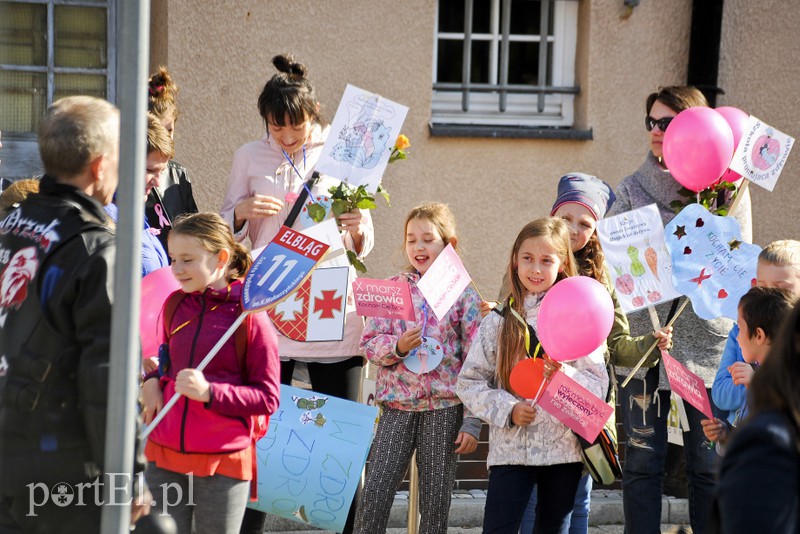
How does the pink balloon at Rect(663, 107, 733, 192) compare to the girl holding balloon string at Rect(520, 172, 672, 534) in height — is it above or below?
above

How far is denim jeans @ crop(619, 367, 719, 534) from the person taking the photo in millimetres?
4453

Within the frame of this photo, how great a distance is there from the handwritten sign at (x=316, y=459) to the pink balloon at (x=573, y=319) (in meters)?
0.83

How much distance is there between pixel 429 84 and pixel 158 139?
8.18 ft

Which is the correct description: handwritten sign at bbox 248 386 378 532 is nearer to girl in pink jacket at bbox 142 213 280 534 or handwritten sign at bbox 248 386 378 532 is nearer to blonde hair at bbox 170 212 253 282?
girl in pink jacket at bbox 142 213 280 534

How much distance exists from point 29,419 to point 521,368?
1901mm

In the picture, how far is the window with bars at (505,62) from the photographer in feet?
21.9

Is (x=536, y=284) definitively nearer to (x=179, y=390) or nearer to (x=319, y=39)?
(x=179, y=390)

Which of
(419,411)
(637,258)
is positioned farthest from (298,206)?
(637,258)

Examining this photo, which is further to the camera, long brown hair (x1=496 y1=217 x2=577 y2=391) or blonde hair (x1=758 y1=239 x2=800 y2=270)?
long brown hair (x1=496 y1=217 x2=577 y2=391)

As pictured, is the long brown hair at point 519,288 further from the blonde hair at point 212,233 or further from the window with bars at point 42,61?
the window with bars at point 42,61

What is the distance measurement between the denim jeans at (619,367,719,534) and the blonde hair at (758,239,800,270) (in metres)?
0.72

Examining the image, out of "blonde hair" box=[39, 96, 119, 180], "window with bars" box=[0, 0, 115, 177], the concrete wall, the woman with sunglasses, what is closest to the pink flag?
the woman with sunglasses

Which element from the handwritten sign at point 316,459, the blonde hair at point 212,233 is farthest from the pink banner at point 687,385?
the blonde hair at point 212,233

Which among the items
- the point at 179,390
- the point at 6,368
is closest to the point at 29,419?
the point at 6,368
